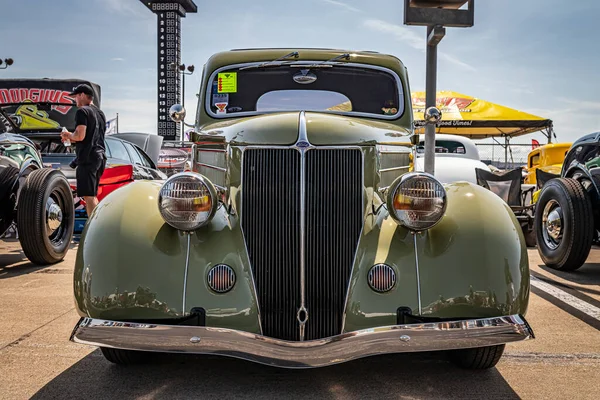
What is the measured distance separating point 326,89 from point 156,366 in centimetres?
231

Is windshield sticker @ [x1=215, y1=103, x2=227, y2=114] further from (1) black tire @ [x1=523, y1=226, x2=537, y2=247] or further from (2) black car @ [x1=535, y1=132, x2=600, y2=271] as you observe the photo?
(1) black tire @ [x1=523, y1=226, x2=537, y2=247]

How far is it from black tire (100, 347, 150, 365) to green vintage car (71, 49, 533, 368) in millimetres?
12

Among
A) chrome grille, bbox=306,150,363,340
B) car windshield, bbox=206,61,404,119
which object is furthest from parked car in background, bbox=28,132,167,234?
chrome grille, bbox=306,150,363,340

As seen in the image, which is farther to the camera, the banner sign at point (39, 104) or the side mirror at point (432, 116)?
the banner sign at point (39, 104)

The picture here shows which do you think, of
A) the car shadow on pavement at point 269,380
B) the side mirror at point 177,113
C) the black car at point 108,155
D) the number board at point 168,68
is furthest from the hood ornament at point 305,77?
the number board at point 168,68

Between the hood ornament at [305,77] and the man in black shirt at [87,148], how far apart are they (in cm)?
328

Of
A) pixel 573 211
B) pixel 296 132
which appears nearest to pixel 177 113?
pixel 296 132

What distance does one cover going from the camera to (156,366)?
121 inches

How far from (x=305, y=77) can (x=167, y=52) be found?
5637 cm

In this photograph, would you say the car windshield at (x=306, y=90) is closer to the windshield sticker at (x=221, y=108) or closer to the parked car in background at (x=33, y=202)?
the windshield sticker at (x=221, y=108)

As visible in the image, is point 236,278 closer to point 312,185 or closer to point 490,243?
point 312,185

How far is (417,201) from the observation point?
283 centimetres

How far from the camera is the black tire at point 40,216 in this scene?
220 inches

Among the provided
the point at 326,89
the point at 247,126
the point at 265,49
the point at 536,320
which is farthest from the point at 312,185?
the point at 536,320
